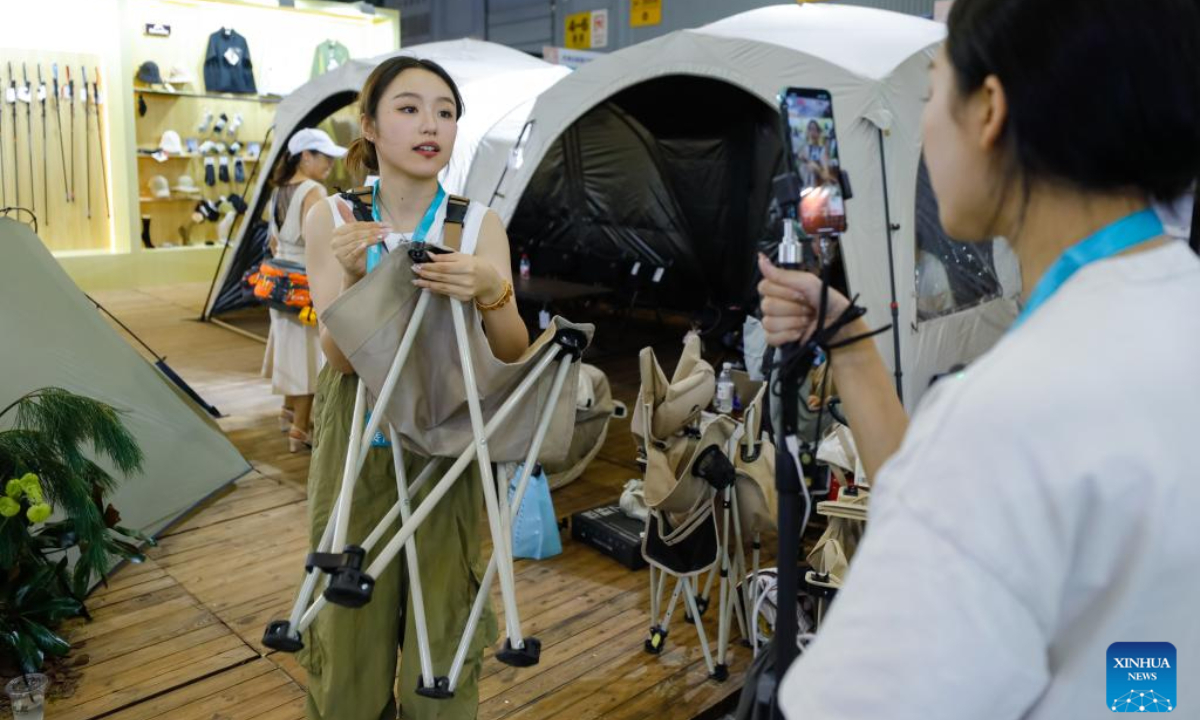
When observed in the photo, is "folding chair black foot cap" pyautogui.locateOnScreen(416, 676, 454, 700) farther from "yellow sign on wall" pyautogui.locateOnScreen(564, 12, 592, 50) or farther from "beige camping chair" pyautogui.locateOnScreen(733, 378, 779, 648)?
"yellow sign on wall" pyautogui.locateOnScreen(564, 12, 592, 50)

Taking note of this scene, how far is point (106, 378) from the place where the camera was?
11.1ft

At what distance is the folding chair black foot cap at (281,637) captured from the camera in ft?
4.40

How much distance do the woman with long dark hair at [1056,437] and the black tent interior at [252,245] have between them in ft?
21.7

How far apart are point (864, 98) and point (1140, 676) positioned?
3.70m

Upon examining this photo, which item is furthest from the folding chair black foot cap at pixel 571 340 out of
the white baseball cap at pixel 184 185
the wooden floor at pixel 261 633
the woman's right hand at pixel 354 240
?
the white baseball cap at pixel 184 185


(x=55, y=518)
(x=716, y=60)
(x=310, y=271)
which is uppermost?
(x=716, y=60)

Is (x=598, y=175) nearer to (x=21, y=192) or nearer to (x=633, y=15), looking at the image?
(x=633, y=15)

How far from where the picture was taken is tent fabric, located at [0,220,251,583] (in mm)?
3084

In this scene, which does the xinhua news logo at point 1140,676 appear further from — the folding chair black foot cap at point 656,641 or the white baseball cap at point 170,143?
the white baseball cap at point 170,143

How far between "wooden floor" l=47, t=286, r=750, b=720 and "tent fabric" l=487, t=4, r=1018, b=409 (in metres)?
1.44

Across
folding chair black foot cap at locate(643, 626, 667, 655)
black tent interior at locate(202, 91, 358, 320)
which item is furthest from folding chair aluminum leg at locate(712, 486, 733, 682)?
black tent interior at locate(202, 91, 358, 320)

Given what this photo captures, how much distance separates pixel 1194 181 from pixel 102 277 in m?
9.09

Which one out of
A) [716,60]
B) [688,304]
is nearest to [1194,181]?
[716,60]

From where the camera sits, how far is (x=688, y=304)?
7.39 metres
